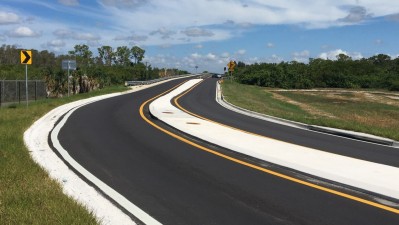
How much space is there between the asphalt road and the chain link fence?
18182 mm

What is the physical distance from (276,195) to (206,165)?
2360mm

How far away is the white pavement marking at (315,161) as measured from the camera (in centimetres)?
766

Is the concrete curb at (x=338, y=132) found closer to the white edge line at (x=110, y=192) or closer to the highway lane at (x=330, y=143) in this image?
the highway lane at (x=330, y=143)

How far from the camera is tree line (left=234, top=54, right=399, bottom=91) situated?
85.4 meters

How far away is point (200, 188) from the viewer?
23.8ft

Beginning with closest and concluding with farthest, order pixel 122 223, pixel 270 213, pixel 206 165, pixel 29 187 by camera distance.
→ pixel 122 223, pixel 270 213, pixel 29 187, pixel 206 165

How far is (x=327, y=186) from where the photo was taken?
293 inches

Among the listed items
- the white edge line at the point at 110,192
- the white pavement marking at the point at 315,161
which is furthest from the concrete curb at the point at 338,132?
the white edge line at the point at 110,192

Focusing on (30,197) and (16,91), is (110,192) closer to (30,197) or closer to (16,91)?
(30,197)

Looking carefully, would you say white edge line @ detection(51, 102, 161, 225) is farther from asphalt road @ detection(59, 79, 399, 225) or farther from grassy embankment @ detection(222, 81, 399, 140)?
grassy embankment @ detection(222, 81, 399, 140)

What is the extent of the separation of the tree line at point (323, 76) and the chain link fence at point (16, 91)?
188 feet

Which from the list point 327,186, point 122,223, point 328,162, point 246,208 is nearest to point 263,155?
point 328,162

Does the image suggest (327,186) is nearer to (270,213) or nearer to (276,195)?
(276,195)

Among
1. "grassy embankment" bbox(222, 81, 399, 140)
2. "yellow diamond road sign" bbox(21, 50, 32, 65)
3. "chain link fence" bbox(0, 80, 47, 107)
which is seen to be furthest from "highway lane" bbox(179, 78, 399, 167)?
"chain link fence" bbox(0, 80, 47, 107)
